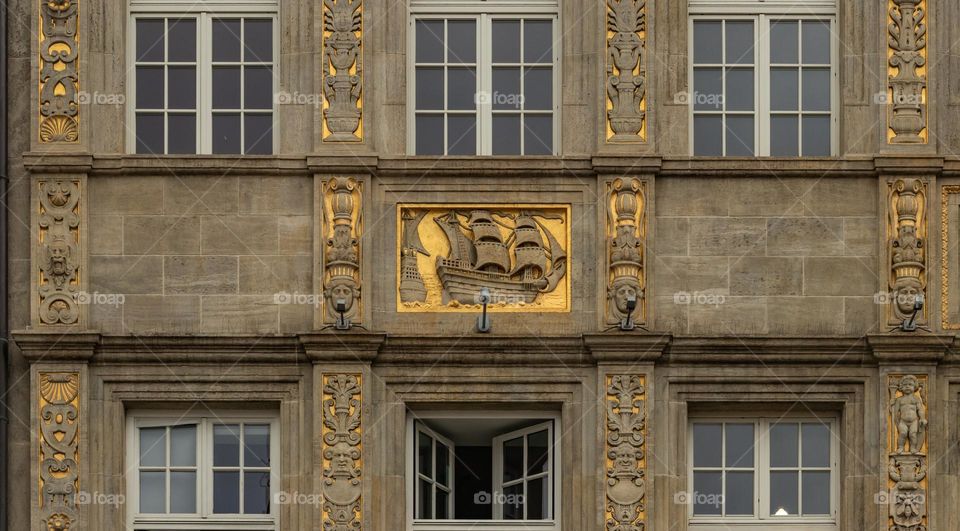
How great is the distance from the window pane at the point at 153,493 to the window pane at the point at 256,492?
35.6 inches

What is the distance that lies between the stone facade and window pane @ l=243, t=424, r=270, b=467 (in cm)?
36

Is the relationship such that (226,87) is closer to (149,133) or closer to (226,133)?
(226,133)

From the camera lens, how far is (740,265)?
77.0ft

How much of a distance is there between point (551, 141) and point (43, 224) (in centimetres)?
578

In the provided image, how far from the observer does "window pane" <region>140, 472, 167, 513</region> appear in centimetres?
2338

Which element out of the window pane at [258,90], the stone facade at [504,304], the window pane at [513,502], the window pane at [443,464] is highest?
the window pane at [258,90]

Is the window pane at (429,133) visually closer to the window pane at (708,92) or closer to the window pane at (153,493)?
the window pane at (708,92)

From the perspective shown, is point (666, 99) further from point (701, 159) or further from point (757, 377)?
point (757, 377)

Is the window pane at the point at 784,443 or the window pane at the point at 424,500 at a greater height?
the window pane at the point at 784,443

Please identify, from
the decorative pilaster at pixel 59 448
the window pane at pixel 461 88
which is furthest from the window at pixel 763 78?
the decorative pilaster at pixel 59 448

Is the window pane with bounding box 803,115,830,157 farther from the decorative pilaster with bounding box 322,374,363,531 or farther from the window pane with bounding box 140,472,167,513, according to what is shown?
the window pane with bounding box 140,472,167,513

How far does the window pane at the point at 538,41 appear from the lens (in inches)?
952

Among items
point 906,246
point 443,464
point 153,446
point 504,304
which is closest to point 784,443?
point 906,246

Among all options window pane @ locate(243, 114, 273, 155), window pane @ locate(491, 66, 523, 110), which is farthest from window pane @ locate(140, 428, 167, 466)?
window pane @ locate(491, 66, 523, 110)
